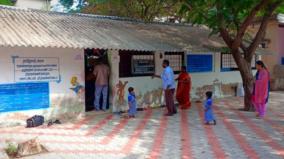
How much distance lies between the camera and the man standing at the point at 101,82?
10.8 metres

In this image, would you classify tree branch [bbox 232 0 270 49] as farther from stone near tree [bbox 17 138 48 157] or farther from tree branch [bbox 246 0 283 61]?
stone near tree [bbox 17 138 48 157]

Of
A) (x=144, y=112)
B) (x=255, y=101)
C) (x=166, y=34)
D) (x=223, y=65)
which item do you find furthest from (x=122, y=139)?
(x=223, y=65)

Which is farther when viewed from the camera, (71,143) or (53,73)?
(53,73)

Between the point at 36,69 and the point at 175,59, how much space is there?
5.37 m

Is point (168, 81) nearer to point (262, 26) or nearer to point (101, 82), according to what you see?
point (101, 82)

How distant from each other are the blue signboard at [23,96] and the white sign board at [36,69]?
166 mm

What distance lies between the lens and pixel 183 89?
40.2ft

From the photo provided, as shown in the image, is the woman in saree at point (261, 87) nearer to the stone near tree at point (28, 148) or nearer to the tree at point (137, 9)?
the stone near tree at point (28, 148)

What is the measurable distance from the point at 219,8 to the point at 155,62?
3141mm

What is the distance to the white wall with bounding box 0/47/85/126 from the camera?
8.84m

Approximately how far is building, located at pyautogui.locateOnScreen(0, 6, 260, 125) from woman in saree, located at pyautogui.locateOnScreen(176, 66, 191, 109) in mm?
698

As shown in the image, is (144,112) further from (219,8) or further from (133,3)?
(133,3)

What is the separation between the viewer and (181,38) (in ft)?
43.3

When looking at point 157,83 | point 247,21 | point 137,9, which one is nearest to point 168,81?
point 157,83
